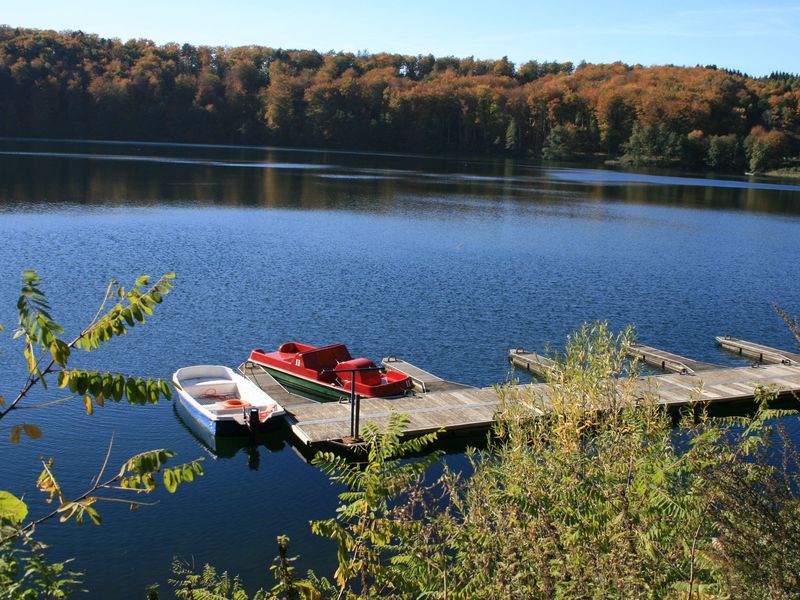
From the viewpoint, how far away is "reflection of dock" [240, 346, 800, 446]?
19.9m

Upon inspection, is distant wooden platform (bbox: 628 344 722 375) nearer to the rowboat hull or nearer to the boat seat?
the rowboat hull

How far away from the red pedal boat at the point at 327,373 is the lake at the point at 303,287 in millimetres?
2027

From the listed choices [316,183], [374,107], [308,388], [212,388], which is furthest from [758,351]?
[374,107]

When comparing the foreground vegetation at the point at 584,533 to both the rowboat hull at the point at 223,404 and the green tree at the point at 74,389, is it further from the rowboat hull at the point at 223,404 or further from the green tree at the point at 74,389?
the rowboat hull at the point at 223,404

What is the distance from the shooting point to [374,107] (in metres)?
154

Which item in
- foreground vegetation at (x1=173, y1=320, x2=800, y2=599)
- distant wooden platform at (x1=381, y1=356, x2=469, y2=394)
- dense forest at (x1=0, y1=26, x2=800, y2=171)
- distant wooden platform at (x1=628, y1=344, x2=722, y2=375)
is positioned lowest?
distant wooden platform at (x1=381, y1=356, x2=469, y2=394)

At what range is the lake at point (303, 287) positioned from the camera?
16.4 metres

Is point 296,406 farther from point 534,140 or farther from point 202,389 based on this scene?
point 534,140

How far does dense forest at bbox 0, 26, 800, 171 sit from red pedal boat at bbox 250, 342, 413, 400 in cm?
11635

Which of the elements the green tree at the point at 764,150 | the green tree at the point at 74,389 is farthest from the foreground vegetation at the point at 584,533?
the green tree at the point at 764,150

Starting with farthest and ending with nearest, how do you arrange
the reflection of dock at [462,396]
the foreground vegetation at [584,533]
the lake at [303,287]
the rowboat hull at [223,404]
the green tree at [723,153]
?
the green tree at [723,153]
the reflection of dock at [462,396]
the rowboat hull at [223,404]
the lake at [303,287]
the foreground vegetation at [584,533]

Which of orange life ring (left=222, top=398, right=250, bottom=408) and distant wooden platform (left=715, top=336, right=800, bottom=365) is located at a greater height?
distant wooden platform (left=715, top=336, right=800, bottom=365)

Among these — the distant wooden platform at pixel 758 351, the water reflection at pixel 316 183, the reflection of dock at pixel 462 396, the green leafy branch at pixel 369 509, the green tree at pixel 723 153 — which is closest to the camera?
the green leafy branch at pixel 369 509

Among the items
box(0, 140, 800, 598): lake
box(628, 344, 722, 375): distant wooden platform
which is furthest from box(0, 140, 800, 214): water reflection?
box(628, 344, 722, 375): distant wooden platform
